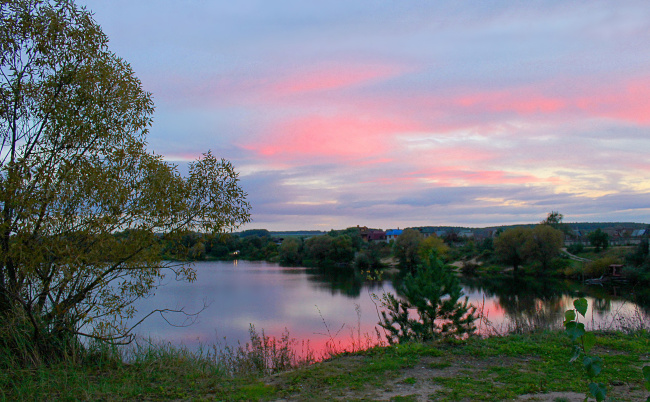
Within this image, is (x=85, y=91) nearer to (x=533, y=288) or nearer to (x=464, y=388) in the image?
(x=464, y=388)

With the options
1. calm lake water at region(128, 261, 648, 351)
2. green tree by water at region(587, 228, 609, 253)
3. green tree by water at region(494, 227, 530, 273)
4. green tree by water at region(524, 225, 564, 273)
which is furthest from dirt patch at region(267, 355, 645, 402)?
green tree by water at region(587, 228, 609, 253)

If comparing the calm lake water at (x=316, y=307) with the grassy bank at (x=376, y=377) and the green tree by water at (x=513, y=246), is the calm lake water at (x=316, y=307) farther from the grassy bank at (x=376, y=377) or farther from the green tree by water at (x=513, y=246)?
the green tree by water at (x=513, y=246)

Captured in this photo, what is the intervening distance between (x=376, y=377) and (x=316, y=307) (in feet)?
52.1

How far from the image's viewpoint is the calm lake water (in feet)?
49.6

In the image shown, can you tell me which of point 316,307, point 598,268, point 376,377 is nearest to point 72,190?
point 376,377

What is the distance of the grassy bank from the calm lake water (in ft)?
10.4

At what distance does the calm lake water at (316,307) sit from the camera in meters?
15.1

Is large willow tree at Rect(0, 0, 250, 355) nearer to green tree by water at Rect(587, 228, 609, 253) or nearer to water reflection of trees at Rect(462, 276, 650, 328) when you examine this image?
water reflection of trees at Rect(462, 276, 650, 328)

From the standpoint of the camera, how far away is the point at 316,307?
21.2m

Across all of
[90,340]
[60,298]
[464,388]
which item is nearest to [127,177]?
[60,298]

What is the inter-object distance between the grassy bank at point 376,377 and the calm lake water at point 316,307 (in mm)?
3158

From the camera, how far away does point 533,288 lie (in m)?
34.8

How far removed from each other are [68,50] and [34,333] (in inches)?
149

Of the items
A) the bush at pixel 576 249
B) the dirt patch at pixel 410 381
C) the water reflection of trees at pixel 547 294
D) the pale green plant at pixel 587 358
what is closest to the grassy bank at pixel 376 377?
the dirt patch at pixel 410 381
